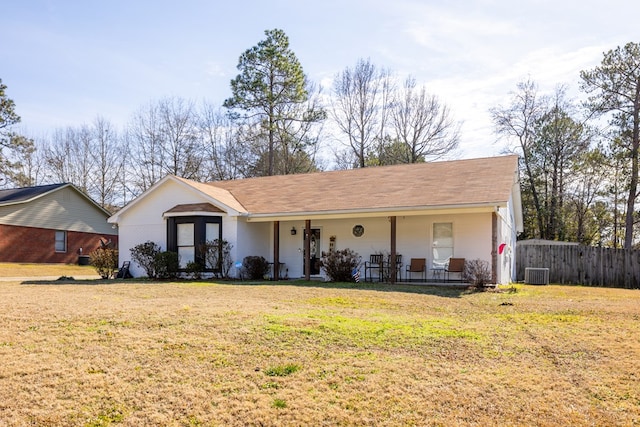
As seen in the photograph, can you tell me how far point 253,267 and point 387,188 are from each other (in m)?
5.32

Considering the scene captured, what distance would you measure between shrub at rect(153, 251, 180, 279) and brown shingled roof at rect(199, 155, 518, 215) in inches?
113

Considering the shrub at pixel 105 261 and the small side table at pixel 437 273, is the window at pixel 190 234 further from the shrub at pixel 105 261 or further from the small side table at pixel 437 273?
the small side table at pixel 437 273

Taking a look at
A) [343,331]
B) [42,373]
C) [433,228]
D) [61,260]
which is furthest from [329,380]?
[61,260]

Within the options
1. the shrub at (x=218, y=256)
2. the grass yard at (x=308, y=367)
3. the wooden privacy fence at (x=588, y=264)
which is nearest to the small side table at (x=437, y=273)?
the shrub at (x=218, y=256)

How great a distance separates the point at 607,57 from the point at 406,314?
24.0 m

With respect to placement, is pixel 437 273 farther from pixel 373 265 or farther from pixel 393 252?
pixel 373 265

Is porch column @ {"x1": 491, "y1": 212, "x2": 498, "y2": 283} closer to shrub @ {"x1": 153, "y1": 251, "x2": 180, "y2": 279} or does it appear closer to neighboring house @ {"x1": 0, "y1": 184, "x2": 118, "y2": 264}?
shrub @ {"x1": 153, "y1": 251, "x2": 180, "y2": 279}

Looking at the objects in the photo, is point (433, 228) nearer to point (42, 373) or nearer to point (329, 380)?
point (329, 380)

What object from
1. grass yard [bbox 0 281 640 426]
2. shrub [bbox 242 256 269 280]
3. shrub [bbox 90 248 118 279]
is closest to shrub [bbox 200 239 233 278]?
shrub [bbox 242 256 269 280]

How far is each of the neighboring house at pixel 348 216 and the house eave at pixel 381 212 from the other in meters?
0.03

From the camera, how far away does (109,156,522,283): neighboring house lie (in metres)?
15.2

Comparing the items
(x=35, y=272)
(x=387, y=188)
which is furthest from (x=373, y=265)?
(x=35, y=272)

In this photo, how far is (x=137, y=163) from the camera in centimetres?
3734

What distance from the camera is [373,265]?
16719mm
